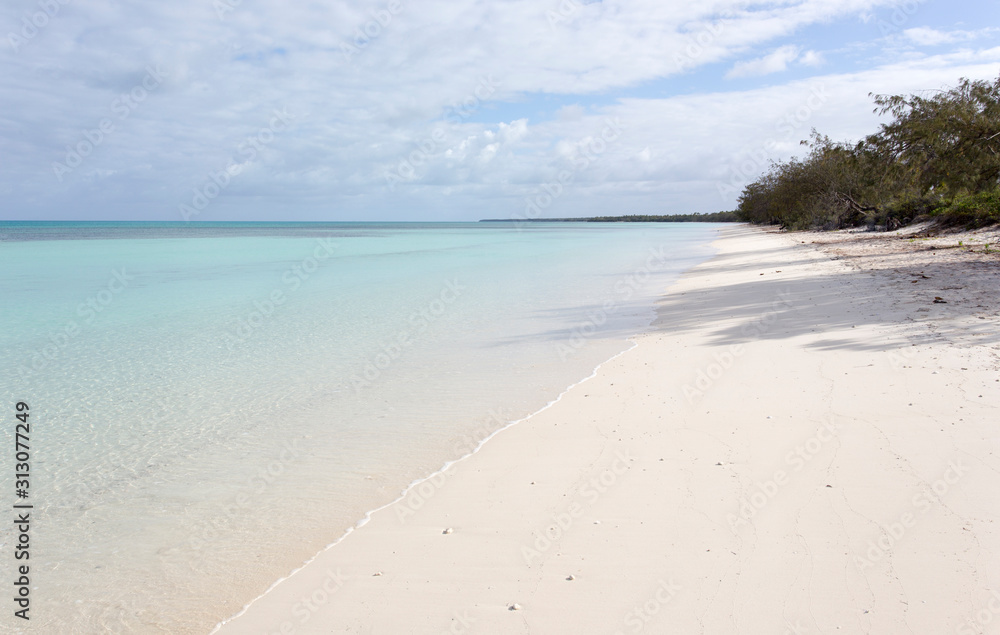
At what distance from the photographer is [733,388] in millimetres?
6578

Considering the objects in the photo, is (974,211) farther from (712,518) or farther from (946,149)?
(712,518)

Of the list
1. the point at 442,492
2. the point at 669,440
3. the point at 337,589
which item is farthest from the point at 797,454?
the point at 337,589

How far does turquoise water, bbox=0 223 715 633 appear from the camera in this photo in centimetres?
372

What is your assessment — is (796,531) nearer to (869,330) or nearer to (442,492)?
(442,492)

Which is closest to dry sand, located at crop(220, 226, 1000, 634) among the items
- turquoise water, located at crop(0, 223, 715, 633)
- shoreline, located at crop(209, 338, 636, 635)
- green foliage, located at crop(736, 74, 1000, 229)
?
shoreline, located at crop(209, 338, 636, 635)

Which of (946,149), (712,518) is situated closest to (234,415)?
(712,518)

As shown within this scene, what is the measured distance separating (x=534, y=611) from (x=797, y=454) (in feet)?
9.04

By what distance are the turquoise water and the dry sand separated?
48cm

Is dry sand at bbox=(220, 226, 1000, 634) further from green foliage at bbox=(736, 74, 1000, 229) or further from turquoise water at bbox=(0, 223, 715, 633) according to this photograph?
green foliage at bbox=(736, 74, 1000, 229)

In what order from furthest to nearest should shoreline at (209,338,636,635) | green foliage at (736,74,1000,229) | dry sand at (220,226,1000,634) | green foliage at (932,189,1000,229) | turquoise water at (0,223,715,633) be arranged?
green foliage at (932,189,1000,229) → green foliage at (736,74,1000,229) → turquoise water at (0,223,715,633) → shoreline at (209,338,636,635) → dry sand at (220,226,1000,634)

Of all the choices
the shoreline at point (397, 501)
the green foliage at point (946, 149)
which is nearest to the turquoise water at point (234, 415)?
the shoreline at point (397, 501)

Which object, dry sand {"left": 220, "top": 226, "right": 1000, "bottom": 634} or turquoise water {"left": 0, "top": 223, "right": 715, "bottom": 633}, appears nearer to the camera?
dry sand {"left": 220, "top": 226, "right": 1000, "bottom": 634}

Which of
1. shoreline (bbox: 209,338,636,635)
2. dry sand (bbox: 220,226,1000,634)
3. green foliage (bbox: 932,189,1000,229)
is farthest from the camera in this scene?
green foliage (bbox: 932,189,1000,229)

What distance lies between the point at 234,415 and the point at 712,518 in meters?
5.12
